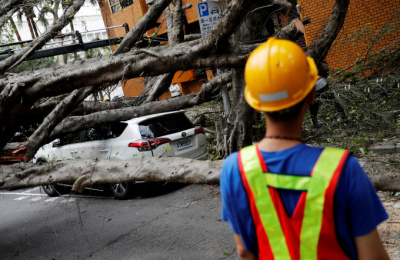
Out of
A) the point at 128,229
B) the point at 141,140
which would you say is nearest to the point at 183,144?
the point at 141,140

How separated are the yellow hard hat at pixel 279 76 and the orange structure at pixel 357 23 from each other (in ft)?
32.3

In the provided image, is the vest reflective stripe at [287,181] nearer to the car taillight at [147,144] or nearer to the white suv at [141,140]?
the white suv at [141,140]

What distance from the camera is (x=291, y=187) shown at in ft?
4.26

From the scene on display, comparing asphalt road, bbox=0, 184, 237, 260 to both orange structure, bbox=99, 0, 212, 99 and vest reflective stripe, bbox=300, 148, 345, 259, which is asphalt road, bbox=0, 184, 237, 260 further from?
orange structure, bbox=99, 0, 212, 99

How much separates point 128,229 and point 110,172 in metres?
1.67

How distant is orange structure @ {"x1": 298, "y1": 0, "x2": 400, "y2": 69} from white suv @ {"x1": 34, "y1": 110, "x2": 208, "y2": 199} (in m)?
5.65

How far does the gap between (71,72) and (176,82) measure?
19.4m

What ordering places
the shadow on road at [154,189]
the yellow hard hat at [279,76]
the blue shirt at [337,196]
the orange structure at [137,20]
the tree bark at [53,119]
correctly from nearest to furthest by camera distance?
the blue shirt at [337,196] < the yellow hard hat at [279,76] < the tree bark at [53,119] < the shadow on road at [154,189] < the orange structure at [137,20]

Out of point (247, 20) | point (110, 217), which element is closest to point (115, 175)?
point (110, 217)

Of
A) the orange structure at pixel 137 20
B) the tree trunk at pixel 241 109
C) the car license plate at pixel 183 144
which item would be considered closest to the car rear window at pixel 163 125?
the car license plate at pixel 183 144

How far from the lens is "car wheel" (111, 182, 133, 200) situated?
777cm

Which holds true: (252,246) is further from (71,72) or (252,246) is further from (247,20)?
(247,20)

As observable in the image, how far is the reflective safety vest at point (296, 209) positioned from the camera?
124 cm

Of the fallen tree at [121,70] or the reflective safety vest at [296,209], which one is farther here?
the fallen tree at [121,70]
